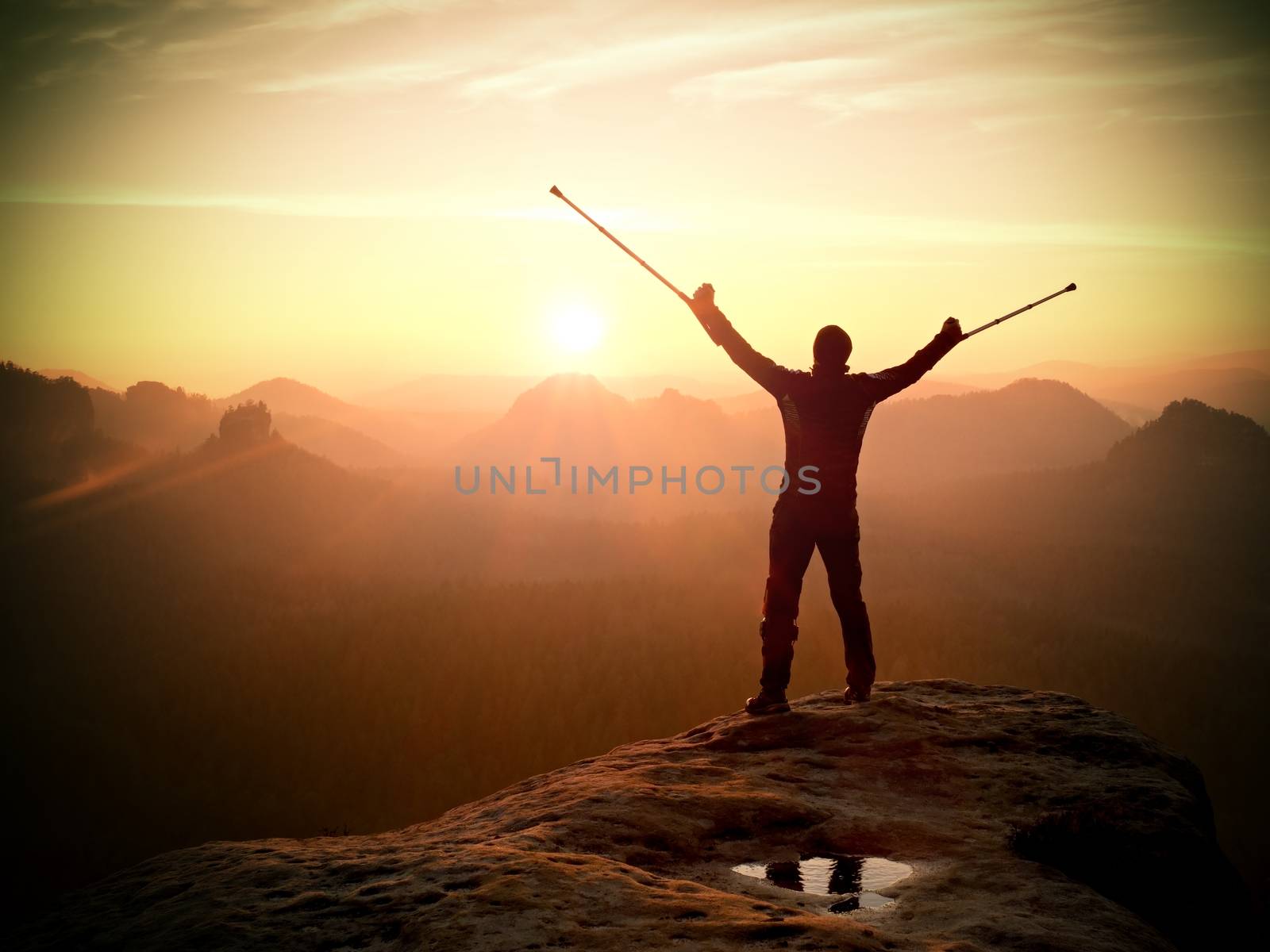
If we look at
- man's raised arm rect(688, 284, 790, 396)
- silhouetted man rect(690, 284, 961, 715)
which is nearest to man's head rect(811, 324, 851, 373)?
silhouetted man rect(690, 284, 961, 715)

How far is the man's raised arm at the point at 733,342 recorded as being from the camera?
892cm

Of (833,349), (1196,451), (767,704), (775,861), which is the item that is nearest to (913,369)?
(833,349)

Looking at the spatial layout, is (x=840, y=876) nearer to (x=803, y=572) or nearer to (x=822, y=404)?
(x=803, y=572)

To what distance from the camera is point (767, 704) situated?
29.2 feet

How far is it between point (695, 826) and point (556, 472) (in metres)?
69.5

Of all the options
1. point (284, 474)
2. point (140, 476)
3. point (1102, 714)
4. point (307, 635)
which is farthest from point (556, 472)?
point (1102, 714)

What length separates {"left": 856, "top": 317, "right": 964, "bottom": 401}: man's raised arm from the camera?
884 cm

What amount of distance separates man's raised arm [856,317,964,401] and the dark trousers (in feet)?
3.96

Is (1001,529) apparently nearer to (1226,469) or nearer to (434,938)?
(1226,469)

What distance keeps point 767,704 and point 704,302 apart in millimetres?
4198

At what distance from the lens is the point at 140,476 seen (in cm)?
4941

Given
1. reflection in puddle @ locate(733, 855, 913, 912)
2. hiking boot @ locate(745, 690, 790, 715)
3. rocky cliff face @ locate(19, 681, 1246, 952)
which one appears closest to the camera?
rocky cliff face @ locate(19, 681, 1246, 952)

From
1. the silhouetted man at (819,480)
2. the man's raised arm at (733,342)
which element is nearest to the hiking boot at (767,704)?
the silhouetted man at (819,480)

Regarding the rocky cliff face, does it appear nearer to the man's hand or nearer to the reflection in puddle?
the reflection in puddle
